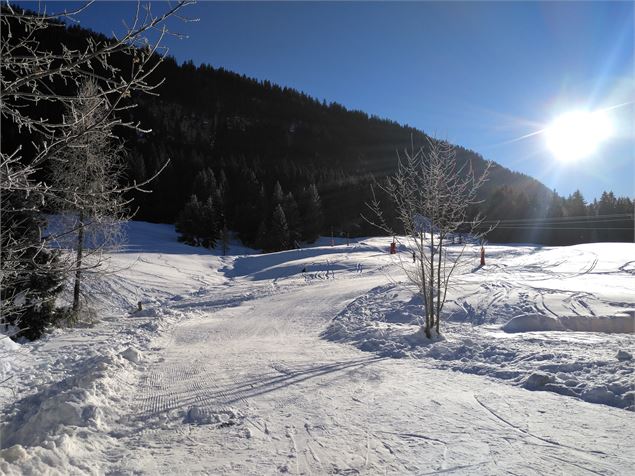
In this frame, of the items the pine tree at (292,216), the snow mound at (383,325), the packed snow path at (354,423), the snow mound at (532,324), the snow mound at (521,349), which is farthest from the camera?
the pine tree at (292,216)

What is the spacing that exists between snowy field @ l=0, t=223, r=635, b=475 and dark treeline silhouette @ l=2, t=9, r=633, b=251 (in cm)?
349

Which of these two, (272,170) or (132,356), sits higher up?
(272,170)

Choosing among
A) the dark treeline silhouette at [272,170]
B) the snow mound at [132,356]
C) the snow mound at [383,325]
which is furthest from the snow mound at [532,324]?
the snow mound at [132,356]

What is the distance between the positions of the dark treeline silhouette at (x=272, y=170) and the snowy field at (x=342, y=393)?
3.49 meters

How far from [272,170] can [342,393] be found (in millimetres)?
76825

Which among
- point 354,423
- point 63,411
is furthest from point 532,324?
point 63,411

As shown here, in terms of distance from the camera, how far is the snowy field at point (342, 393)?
3977 millimetres

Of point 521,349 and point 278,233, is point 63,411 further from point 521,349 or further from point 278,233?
point 278,233

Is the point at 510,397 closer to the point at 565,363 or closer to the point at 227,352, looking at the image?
the point at 565,363

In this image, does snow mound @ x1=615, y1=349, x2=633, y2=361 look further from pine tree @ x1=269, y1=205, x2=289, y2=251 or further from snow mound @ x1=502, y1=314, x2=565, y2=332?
pine tree @ x1=269, y1=205, x2=289, y2=251

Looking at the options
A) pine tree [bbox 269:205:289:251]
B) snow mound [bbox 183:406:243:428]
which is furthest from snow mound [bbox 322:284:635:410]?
pine tree [bbox 269:205:289:251]

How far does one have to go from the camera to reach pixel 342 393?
588 cm

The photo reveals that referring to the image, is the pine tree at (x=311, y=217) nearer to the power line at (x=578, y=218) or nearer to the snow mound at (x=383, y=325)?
the power line at (x=578, y=218)

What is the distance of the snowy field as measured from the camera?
13.0 ft
